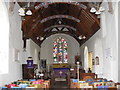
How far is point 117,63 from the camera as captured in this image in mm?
7848

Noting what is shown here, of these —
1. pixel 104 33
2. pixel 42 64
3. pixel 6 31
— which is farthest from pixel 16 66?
pixel 42 64

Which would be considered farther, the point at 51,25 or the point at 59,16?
the point at 51,25

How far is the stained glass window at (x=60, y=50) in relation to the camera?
22484mm

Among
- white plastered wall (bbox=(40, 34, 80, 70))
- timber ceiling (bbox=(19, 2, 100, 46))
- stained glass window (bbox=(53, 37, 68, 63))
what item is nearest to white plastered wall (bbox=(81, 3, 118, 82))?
timber ceiling (bbox=(19, 2, 100, 46))

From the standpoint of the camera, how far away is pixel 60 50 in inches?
891

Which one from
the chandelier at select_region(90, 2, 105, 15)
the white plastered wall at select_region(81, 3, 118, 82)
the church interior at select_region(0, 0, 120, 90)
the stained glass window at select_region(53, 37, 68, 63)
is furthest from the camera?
the stained glass window at select_region(53, 37, 68, 63)

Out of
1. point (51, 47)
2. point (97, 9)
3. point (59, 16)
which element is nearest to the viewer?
point (97, 9)

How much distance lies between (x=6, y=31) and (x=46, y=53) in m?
14.3

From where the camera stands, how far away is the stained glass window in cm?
2248

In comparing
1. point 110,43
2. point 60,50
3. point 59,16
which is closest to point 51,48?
point 60,50

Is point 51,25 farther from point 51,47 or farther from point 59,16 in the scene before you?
point 51,47

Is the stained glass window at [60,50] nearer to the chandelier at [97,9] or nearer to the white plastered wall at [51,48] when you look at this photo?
the white plastered wall at [51,48]

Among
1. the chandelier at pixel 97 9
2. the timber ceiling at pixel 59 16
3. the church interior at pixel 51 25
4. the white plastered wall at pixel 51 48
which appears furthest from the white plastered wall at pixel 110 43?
the white plastered wall at pixel 51 48

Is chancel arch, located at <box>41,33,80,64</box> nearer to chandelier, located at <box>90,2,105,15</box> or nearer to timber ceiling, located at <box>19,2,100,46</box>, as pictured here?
timber ceiling, located at <box>19,2,100,46</box>
